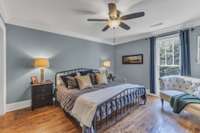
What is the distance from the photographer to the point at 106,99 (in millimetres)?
2566

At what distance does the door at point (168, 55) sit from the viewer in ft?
14.7

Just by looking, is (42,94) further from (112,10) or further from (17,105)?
(112,10)

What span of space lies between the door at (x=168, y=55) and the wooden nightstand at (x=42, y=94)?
4.20 metres

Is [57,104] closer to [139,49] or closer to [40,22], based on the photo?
[40,22]

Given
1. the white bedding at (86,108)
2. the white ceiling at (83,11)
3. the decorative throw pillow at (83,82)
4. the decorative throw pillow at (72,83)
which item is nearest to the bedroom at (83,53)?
the white ceiling at (83,11)

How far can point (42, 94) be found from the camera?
3781 millimetres

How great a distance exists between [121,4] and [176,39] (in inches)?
122

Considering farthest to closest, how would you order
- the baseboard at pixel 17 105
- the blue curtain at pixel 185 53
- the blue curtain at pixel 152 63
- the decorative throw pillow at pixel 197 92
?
the blue curtain at pixel 152 63 < the blue curtain at pixel 185 53 < the baseboard at pixel 17 105 < the decorative throw pillow at pixel 197 92

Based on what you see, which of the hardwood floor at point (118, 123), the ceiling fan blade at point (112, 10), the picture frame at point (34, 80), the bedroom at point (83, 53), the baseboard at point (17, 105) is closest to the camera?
the ceiling fan blade at point (112, 10)

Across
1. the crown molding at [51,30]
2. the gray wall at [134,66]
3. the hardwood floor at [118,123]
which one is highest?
the crown molding at [51,30]

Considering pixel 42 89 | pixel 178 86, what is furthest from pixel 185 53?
pixel 42 89

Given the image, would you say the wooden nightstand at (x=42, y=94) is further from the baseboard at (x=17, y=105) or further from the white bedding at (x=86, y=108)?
the white bedding at (x=86, y=108)

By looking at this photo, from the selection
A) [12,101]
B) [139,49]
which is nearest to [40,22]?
[12,101]

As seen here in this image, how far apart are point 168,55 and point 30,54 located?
504cm
